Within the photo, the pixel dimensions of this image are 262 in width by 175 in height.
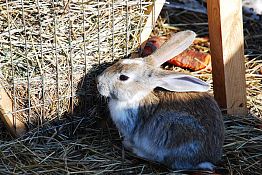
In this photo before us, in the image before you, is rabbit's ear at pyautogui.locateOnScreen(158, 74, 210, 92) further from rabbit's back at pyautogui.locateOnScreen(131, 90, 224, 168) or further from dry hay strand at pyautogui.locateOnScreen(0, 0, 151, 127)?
dry hay strand at pyautogui.locateOnScreen(0, 0, 151, 127)

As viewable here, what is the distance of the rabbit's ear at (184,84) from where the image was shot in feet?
13.8

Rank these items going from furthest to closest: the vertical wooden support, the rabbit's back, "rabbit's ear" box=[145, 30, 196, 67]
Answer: the vertical wooden support
"rabbit's ear" box=[145, 30, 196, 67]
the rabbit's back

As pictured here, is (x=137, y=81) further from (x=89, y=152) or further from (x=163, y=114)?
(x=89, y=152)

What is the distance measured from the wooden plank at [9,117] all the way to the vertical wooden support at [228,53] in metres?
1.52

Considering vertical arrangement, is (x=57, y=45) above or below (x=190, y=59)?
above

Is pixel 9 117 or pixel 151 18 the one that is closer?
pixel 9 117

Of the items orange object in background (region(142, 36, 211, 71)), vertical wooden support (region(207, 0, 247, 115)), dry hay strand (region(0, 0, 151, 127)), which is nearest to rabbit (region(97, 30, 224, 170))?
dry hay strand (region(0, 0, 151, 127))

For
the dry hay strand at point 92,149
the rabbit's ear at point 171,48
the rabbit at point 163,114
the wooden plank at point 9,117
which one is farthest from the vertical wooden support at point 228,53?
the wooden plank at point 9,117

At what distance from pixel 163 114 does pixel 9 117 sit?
3.53ft

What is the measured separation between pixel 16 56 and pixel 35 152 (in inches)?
26.3

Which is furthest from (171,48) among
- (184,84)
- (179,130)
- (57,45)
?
(57,45)

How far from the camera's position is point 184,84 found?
13.8ft

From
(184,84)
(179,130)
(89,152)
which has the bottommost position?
(89,152)

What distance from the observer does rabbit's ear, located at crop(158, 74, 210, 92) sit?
4191 mm
